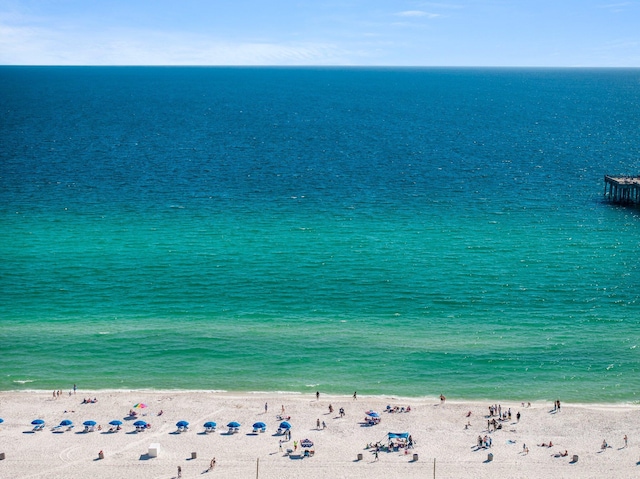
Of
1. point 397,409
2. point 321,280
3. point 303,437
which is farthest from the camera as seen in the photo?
point 321,280

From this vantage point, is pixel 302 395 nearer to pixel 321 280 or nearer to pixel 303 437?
pixel 303 437

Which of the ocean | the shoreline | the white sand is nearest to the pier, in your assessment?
the ocean

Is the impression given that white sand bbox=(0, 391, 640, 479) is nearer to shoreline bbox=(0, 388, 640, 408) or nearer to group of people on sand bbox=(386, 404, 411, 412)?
shoreline bbox=(0, 388, 640, 408)

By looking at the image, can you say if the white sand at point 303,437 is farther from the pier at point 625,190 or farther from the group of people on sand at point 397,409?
the pier at point 625,190

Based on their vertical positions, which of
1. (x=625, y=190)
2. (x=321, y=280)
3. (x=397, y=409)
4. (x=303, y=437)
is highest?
(x=625, y=190)

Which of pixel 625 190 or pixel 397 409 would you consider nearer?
pixel 397 409

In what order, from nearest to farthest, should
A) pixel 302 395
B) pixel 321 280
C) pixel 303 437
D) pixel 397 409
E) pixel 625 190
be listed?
pixel 303 437 < pixel 397 409 < pixel 302 395 < pixel 321 280 < pixel 625 190

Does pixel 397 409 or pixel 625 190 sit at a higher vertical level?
pixel 625 190

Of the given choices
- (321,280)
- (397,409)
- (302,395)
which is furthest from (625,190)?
(302,395)
